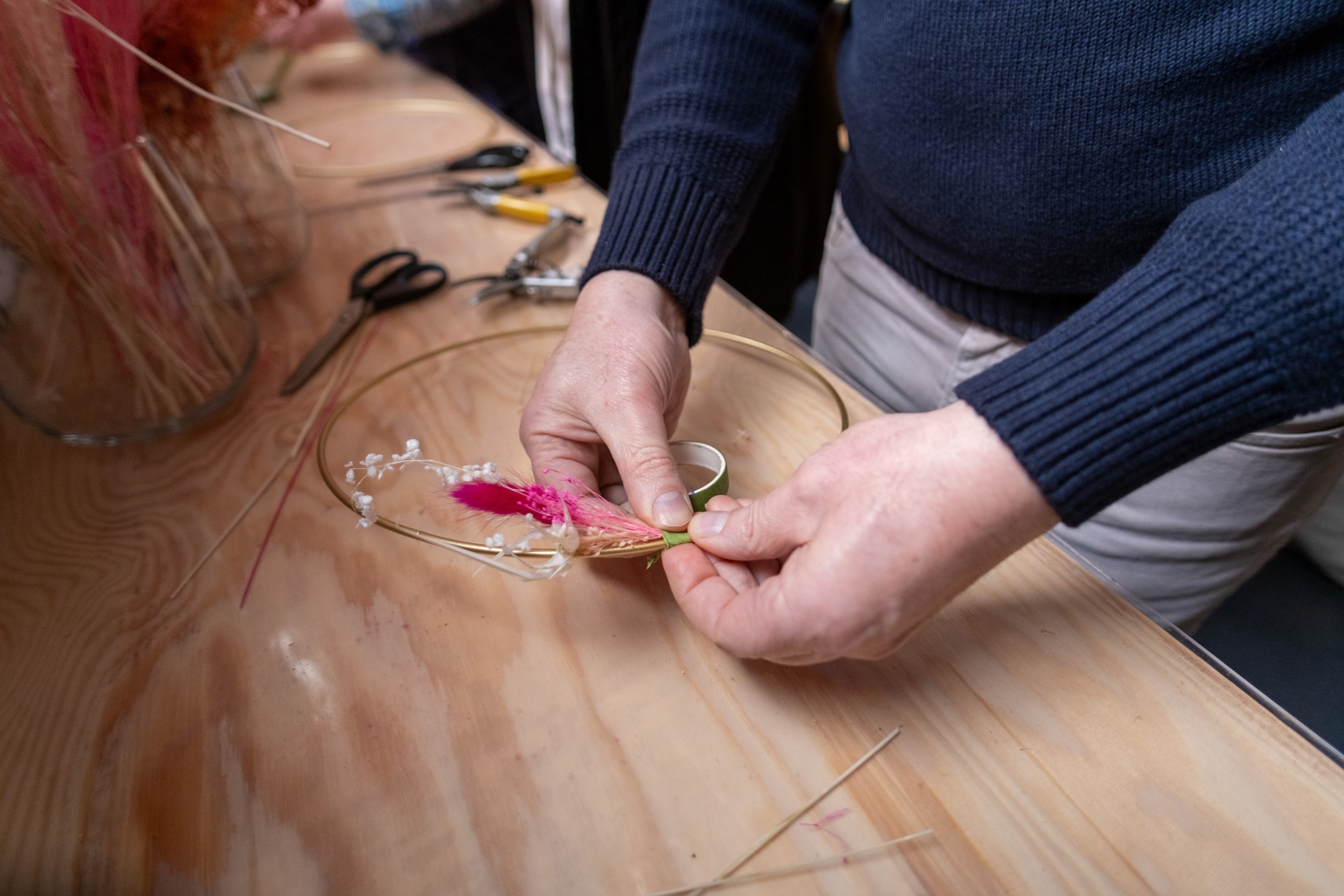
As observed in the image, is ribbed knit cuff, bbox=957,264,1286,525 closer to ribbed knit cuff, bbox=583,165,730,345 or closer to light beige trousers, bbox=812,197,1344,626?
light beige trousers, bbox=812,197,1344,626

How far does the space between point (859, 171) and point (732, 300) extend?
0.21 metres

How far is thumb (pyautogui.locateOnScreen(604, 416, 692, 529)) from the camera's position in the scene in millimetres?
586

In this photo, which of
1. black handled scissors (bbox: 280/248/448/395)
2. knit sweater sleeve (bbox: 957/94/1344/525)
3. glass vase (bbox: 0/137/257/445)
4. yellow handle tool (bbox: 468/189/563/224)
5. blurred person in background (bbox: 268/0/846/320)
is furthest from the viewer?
blurred person in background (bbox: 268/0/846/320)

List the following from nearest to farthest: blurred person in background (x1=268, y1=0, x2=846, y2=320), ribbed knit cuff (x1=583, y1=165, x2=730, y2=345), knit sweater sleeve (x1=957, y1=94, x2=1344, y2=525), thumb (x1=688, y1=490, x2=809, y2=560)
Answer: knit sweater sleeve (x1=957, y1=94, x2=1344, y2=525) → thumb (x1=688, y1=490, x2=809, y2=560) → ribbed knit cuff (x1=583, y1=165, x2=730, y2=345) → blurred person in background (x1=268, y1=0, x2=846, y2=320)

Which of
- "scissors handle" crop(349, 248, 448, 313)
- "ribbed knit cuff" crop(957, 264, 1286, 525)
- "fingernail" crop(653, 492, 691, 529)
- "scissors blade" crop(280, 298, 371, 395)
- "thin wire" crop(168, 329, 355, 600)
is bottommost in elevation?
"thin wire" crop(168, 329, 355, 600)

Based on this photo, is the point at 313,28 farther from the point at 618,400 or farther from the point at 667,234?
the point at 618,400

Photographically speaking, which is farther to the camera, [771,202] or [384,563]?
[771,202]

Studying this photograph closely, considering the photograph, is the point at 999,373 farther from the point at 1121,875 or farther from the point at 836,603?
the point at 1121,875

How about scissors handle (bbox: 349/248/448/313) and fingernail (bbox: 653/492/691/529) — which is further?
scissors handle (bbox: 349/248/448/313)

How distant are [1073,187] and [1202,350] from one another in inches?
10.1

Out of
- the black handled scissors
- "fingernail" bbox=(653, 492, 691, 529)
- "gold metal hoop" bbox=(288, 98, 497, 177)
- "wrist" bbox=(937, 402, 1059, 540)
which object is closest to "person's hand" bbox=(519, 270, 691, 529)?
"fingernail" bbox=(653, 492, 691, 529)

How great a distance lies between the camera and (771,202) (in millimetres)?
1511

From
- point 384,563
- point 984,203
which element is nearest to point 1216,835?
point 984,203

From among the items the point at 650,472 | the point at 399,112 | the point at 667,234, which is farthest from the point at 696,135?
the point at 399,112
